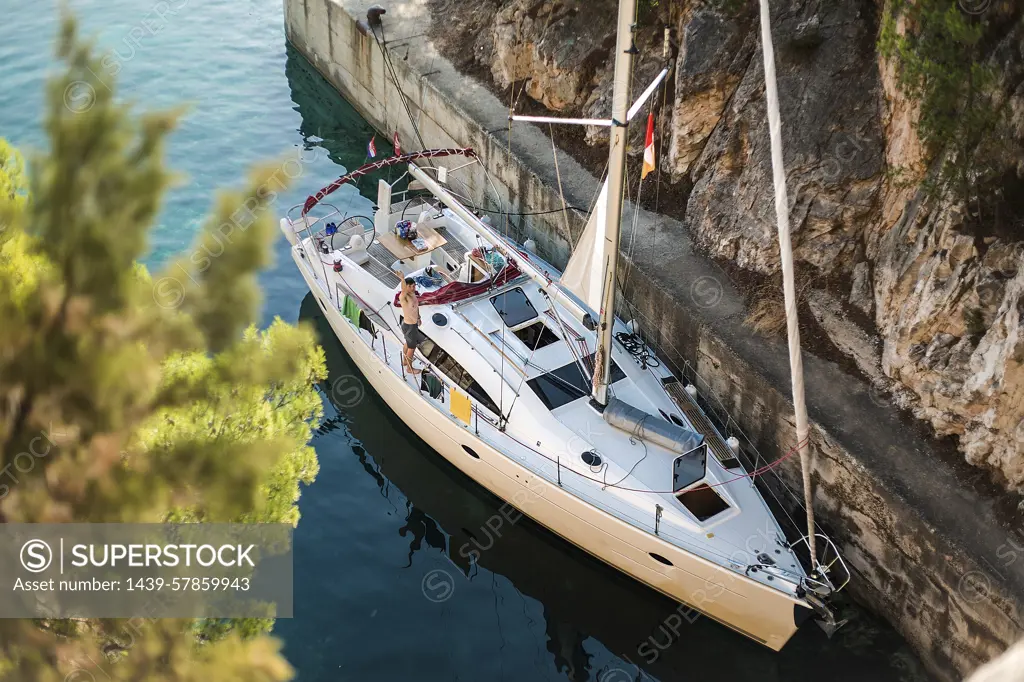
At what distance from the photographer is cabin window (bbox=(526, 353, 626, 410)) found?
15438 mm

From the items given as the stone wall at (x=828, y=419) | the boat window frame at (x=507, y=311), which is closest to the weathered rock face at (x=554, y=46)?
the stone wall at (x=828, y=419)

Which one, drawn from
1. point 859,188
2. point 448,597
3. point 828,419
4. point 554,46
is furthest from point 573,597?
point 554,46

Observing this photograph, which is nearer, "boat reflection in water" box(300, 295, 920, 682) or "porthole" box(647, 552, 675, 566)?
"boat reflection in water" box(300, 295, 920, 682)

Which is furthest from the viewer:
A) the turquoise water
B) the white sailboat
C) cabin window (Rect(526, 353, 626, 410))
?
cabin window (Rect(526, 353, 626, 410))

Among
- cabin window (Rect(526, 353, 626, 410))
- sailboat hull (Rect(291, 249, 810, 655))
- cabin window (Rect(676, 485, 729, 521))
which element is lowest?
sailboat hull (Rect(291, 249, 810, 655))

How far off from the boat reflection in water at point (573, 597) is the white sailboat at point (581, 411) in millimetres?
402

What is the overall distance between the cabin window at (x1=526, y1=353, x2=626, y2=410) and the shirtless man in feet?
7.69

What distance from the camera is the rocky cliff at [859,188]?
13211 mm

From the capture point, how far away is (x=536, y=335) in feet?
54.7

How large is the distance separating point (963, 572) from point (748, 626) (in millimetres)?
3143

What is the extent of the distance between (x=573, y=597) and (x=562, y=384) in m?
3.56

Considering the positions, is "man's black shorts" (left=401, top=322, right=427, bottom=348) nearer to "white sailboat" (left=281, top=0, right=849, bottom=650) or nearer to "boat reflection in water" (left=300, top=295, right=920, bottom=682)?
"white sailboat" (left=281, top=0, right=849, bottom=650)

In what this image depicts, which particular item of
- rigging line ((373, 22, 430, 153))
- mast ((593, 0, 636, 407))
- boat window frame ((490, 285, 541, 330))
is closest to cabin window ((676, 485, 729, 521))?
mast ((593, 0, 636, 407))

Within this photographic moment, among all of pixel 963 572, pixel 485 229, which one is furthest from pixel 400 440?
pixel 963 572
